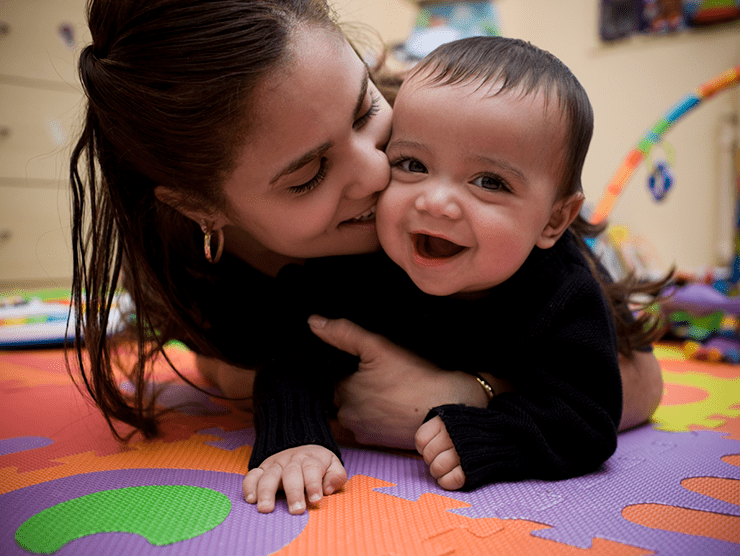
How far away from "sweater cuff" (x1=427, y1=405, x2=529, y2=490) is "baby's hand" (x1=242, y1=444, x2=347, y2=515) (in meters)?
0.14

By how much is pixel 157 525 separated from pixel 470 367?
1.49 ft

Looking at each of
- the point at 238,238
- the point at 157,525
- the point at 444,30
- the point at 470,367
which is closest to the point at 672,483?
the point at 470,367

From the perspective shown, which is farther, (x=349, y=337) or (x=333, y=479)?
(x=349, y=337)

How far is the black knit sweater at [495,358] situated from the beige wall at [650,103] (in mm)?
2567

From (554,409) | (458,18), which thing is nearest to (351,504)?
(554,409)

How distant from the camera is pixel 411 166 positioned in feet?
2.54

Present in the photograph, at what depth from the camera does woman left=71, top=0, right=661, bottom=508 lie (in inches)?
26.9

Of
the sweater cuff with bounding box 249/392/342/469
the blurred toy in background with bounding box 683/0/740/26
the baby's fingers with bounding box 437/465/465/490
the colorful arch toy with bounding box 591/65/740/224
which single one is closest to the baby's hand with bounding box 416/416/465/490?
the baby's fingers with bounding box 437/465/465/490

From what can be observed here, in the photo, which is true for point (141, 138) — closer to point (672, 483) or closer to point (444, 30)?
point (672, 483)

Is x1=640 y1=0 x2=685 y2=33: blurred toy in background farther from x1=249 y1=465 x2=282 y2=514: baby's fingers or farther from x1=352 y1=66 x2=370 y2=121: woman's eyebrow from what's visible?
x1=249 y1=465 x2=282 y2=514: baby's fingers

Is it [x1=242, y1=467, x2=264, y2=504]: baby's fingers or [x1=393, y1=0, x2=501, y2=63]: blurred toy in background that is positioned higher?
[x1=393, y1=0, x2=501, y2=63]: blurred toy in background

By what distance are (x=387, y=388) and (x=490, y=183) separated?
1.01 ft

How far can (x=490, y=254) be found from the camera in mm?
718

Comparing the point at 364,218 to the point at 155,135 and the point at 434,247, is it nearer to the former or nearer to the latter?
the point at 434,247
